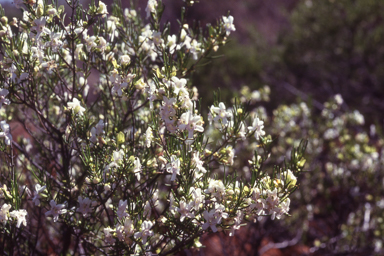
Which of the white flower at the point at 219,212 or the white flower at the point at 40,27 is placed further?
the white flower at the point at 40,27

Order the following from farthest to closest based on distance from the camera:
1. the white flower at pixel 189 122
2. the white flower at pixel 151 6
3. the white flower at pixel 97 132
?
1. the white flower at pixel 151 6
2. the white flower at pixel 97 132
3. the white flower at pixel 189 122

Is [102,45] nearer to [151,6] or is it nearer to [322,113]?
[151,6]

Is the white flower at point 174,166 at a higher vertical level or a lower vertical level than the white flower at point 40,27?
lower

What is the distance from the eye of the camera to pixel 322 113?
4.74 meters

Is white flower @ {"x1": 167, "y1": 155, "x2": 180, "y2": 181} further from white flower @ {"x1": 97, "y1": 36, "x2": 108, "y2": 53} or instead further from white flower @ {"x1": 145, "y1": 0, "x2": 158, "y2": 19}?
white flower @ {"x1": 145, "y1": 0, "x2": 158, "y2": 19}

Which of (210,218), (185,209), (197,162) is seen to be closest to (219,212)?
(210,218)

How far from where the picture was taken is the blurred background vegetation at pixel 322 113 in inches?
174

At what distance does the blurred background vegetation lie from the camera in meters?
4.41

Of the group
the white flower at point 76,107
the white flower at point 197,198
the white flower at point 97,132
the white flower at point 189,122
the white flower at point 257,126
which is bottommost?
the white flower at point 197,198

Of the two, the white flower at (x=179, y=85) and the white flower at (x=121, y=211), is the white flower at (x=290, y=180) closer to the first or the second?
the white flower at (x=179, y=85)

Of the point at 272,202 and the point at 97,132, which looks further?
the point at 97,132

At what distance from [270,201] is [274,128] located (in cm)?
330

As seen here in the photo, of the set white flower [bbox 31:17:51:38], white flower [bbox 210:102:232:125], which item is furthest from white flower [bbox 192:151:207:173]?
white flower [bbox 31:17:51:38]

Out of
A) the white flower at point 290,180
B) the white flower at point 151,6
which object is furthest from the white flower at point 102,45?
the white flower at point 290,180
